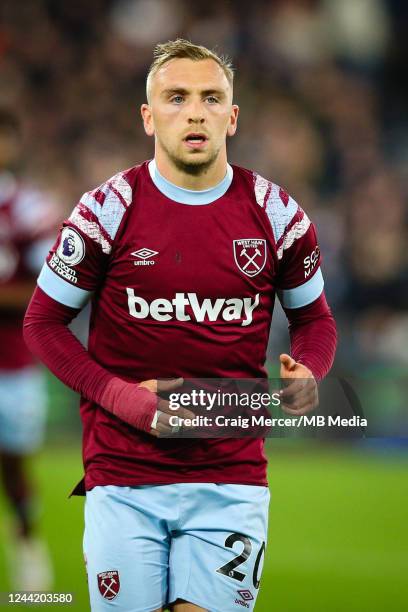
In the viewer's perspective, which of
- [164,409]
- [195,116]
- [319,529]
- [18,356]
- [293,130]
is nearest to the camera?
[164,409]

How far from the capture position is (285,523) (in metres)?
7.38

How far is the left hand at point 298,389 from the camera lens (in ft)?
9.31

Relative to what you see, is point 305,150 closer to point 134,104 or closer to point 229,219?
point 134,104

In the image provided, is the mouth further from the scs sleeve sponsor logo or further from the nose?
the scs sleeve sponsor logo

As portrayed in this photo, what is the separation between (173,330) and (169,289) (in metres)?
0.11

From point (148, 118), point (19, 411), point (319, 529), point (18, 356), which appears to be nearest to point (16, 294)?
point (18, 356)

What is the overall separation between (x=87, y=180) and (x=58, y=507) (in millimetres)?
4278

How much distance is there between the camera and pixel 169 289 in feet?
9.71

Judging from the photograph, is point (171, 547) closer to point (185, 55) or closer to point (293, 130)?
point (185, 55)

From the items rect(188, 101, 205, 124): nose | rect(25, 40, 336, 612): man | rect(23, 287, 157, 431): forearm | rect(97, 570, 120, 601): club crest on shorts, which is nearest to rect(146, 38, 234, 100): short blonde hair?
rect(25, 40, 336, 612): man

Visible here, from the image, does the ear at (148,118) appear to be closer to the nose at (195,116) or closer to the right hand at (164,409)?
the nose at (195,116)

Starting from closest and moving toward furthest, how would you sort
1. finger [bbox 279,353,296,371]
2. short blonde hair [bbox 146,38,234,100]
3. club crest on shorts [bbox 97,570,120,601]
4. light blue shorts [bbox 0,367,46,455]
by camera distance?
finger [bbox 279,353,296,371]
club crest on shorts [bbox 97,570,120,601]
short blonde hair [bbox 146,38,234,100]
light blue shorts [bbox 0,367,46,455]

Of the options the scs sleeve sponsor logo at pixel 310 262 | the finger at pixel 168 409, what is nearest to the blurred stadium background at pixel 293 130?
the scs sleeve sponsor logo at pixel 310 262

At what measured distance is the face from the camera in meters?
2.93
